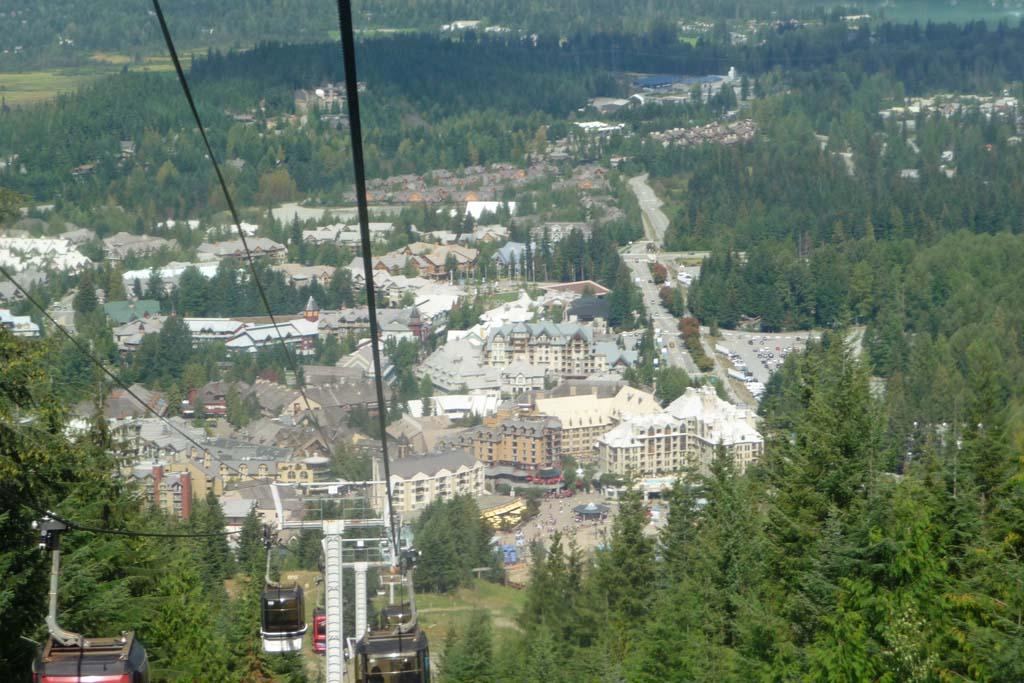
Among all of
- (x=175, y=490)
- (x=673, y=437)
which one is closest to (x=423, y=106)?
(x=673, y=437)

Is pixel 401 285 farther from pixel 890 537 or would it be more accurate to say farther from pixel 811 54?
pixel 811 54

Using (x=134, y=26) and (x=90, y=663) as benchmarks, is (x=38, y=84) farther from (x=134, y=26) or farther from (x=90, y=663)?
(x=90, y=663)

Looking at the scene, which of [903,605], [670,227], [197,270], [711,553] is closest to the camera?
[903,605]

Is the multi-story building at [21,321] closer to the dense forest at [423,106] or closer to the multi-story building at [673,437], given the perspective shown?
the dense forest at [423,106]

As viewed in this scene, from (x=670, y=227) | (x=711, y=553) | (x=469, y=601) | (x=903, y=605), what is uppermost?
(x=903, y=605)

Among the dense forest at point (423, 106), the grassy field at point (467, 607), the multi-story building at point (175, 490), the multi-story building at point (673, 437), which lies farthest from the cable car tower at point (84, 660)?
the dense forest at point (423, 106)

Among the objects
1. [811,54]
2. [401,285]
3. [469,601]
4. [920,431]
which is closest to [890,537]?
[469,601]
